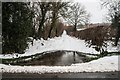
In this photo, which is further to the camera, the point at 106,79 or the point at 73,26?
the point at 73,26

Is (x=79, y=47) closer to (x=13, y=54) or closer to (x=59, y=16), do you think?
(x=59, y=16)

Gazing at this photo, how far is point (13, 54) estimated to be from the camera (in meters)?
10.7

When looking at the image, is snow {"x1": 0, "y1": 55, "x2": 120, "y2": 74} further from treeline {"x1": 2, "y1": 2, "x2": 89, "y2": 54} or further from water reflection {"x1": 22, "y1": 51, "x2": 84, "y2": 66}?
treeline {"x1": 2, "y1": 2, "x2": 89, "y2": 54}

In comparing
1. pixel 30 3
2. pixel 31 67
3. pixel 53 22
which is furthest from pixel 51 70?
pixel 30 3

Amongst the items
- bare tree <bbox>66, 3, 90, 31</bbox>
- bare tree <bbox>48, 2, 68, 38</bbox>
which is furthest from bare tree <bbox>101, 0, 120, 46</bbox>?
bare tree <bbox>48, 2, 68, 38</bbox>

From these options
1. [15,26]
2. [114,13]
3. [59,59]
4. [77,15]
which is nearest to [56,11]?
[77,15]

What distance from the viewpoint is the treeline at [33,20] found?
10789 mm

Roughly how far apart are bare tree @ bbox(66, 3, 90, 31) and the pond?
1517 millimetres

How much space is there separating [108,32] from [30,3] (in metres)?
3.97

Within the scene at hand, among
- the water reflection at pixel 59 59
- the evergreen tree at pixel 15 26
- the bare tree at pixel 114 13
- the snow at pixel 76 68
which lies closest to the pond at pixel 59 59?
the water reflection at pixel 59 59

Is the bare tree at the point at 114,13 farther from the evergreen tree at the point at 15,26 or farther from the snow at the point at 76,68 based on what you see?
the evergreen tree at the point at 15,26

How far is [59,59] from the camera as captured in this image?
34.7ft

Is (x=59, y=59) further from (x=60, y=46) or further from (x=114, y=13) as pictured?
(x=114, y=13)

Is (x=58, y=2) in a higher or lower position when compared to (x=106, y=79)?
higher
